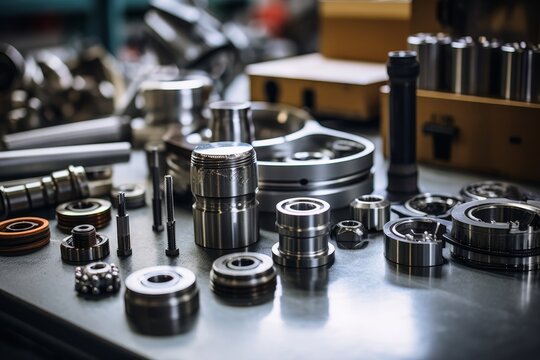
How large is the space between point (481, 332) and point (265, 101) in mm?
1084

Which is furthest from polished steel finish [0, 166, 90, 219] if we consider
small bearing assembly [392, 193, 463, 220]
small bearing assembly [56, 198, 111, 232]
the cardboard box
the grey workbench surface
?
the cardboard box

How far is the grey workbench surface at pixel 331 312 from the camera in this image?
0.78 m

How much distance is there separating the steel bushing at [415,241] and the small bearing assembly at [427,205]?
3.7 inches

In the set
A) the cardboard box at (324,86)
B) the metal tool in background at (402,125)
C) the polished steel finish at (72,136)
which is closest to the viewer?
the metal tool in background at (402,125)

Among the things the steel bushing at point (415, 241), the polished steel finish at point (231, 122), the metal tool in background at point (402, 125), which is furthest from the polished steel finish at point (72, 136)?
the steel bushing at point (415, 241)

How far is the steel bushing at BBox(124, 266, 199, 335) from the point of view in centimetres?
83

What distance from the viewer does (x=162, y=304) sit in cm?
84

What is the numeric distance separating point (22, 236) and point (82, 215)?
104mm

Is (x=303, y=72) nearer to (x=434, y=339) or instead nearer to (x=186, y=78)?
(x=186, y=78)

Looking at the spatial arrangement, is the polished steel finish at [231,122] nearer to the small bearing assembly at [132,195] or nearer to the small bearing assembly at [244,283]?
the small bearing assembly at [132,195]

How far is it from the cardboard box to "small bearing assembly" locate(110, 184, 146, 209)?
553 mm

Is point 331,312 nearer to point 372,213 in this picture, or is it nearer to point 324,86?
point 372,213

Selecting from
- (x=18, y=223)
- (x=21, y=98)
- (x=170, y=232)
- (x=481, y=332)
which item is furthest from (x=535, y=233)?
(x=21, y=98)

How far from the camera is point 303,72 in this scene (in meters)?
1.78
